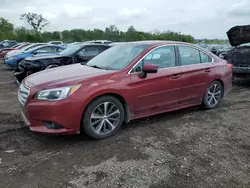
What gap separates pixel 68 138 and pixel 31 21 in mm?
59469

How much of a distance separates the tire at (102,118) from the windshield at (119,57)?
690 mm

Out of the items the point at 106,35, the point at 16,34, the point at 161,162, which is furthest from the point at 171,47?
the point at 106,35

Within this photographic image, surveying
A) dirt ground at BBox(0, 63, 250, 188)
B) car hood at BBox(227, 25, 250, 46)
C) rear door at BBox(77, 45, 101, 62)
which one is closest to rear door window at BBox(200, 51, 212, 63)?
dirt ground at BBox(0, 63, 250, 188)

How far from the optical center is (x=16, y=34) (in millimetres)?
44938

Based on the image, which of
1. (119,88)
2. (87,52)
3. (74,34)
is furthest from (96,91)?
(74,34)

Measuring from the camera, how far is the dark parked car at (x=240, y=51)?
8352 mm

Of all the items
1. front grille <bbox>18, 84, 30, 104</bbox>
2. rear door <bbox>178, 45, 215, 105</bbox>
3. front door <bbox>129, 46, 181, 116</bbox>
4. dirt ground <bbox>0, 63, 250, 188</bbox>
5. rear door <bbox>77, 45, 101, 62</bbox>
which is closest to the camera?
dirt ground <bbox>0, 63, 250, 188</bbox>

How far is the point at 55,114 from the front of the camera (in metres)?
3.55

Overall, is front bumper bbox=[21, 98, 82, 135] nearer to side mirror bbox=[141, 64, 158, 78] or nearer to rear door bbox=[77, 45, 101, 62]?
side mirror bbox=[141, 64, 158, 78]

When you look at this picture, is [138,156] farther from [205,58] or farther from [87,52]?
[87,52]

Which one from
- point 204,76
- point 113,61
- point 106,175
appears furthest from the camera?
point 204,76

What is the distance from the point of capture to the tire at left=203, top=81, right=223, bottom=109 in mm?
5527

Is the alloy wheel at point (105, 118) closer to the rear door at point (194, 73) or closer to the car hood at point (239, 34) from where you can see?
the rear door at point (194, 73)

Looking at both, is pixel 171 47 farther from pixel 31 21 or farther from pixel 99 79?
pixel 31 21
